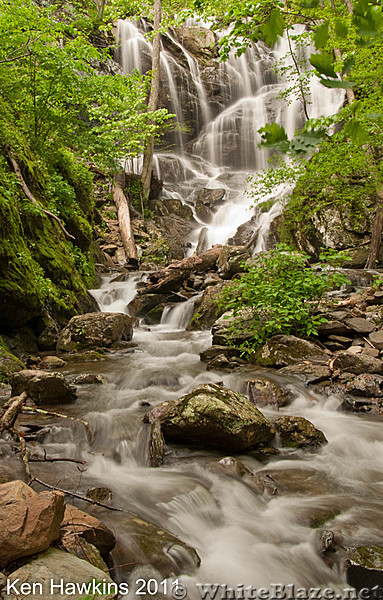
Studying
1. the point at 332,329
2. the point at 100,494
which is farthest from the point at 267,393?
the point at 100,494

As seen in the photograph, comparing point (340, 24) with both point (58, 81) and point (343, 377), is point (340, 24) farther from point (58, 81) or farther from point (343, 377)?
point (58, 81)

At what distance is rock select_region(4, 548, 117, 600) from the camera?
138 centimetres

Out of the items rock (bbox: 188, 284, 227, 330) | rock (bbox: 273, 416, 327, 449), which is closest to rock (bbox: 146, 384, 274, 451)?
rock (bbox: 273, 416, 327, 449)

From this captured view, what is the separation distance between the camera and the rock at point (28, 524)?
5.00 ft

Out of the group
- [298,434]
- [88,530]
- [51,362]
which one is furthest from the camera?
[51,362]

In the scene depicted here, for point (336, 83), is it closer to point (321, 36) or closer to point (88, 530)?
point (321, 36)

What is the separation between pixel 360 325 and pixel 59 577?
565cm

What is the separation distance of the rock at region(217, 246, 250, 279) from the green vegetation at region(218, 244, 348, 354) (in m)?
4.83

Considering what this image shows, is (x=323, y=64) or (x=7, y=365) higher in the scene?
(x=323, y=64)

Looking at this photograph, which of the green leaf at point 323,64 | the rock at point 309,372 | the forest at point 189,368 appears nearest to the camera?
the green leaf at point 323,64

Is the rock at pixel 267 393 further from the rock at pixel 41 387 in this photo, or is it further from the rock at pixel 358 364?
the rock at pixel 41 387

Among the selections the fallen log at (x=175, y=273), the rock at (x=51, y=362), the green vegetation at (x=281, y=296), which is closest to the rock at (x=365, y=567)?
the green vegetation at (x=281, y=296)

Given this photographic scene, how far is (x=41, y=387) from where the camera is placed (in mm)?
4262

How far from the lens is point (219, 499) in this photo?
2.99 meters
